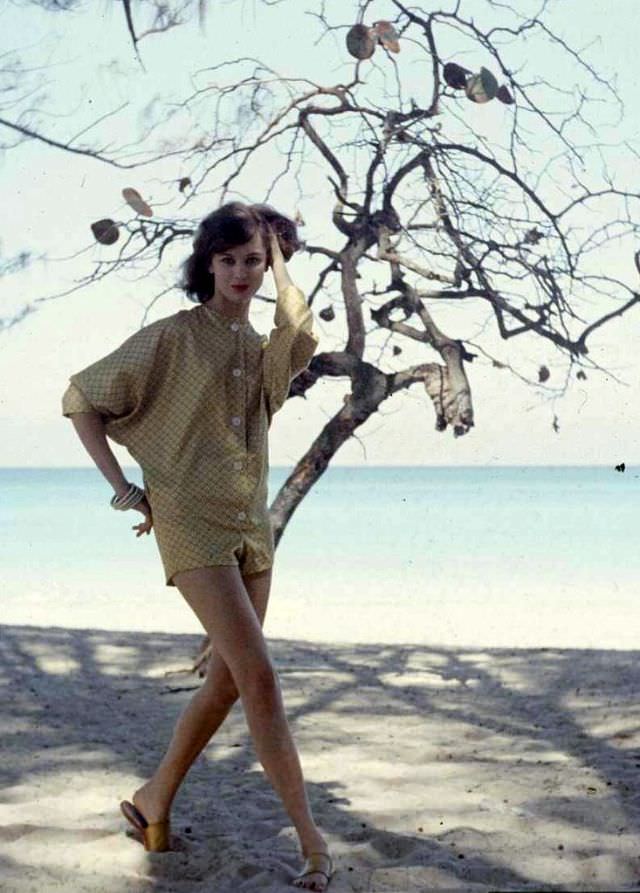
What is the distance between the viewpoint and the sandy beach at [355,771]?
301 cm

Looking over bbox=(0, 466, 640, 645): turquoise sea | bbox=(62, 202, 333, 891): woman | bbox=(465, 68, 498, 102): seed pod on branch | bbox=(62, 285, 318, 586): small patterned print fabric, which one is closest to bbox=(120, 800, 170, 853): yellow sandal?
bbox=(62, 202, 333, 891): woman

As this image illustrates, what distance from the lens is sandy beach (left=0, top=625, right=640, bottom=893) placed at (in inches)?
118

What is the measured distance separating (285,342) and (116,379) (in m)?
0.37

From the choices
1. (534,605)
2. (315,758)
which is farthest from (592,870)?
(534,605)

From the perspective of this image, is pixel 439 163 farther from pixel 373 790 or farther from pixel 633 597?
pixel 633 597

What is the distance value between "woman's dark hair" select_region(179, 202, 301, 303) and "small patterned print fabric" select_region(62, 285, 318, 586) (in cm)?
6

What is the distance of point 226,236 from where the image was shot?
9.43ft

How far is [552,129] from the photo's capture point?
5.52 m

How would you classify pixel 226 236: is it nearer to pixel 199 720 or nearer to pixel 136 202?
pixel 199 720

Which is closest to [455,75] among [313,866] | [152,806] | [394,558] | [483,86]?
[483,86]

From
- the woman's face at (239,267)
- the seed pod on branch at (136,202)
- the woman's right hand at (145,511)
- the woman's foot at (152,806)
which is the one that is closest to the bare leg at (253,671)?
the woman's right hand at (145,511)

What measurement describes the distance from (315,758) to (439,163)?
98.4 inches

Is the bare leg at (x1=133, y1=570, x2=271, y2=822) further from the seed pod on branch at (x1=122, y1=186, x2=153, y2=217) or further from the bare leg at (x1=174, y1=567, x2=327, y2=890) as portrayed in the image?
the seed pod on branch at (x1=122, y1=186, x2=153, y2=217)

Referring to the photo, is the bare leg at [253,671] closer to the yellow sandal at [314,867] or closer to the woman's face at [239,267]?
the yellow sandal at [314,867]
